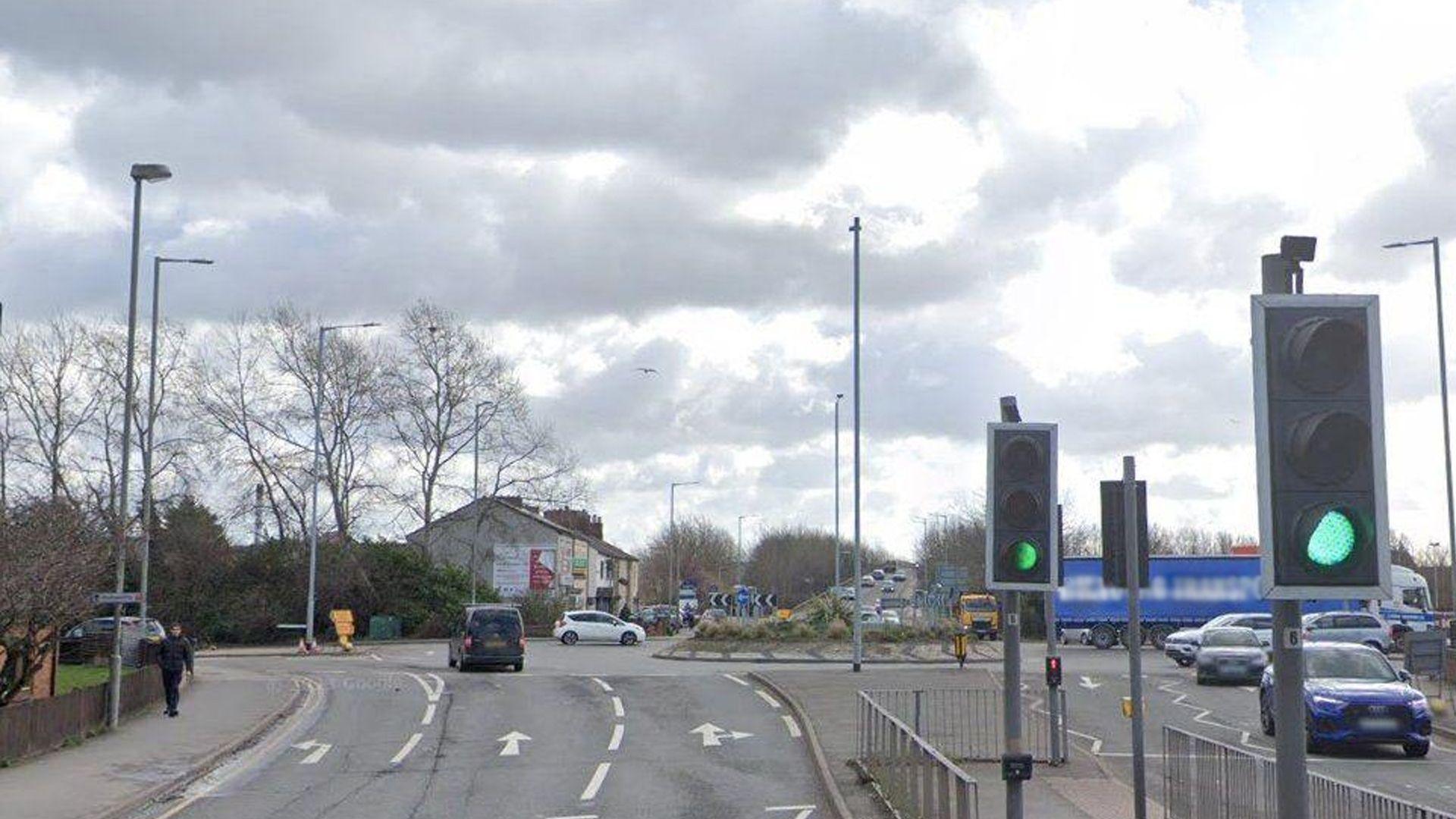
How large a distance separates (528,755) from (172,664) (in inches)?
341

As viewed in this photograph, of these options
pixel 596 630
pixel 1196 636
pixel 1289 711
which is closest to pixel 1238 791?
pixel 1289 711

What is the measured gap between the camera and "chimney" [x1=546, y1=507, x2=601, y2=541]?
11081 cm

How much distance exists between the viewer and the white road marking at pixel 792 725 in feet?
81.7

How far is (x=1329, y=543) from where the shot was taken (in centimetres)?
620

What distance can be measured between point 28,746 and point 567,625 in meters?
38.9

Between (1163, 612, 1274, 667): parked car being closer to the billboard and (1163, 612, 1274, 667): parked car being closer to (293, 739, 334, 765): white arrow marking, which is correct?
(293, 739, 334, 765): white arrow marking

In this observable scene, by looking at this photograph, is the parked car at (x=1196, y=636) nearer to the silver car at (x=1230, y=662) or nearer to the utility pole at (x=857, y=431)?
the silver car at (x=1230, y=662)

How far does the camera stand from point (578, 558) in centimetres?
9962

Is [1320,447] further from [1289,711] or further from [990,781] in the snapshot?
[990,781]

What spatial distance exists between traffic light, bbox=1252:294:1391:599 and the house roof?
63629mm

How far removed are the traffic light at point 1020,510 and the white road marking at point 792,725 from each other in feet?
46.3

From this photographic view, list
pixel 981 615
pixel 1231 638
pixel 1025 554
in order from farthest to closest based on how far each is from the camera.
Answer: pixel 981 615 < pixel 1231 638 < pixel 1025 554

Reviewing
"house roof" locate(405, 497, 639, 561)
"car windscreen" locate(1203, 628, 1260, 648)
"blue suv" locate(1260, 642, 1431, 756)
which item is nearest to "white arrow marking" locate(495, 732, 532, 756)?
"blue suv" locate(1260, 642, 1431, 756)

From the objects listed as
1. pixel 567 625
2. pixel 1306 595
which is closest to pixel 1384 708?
pixel 1306 595
